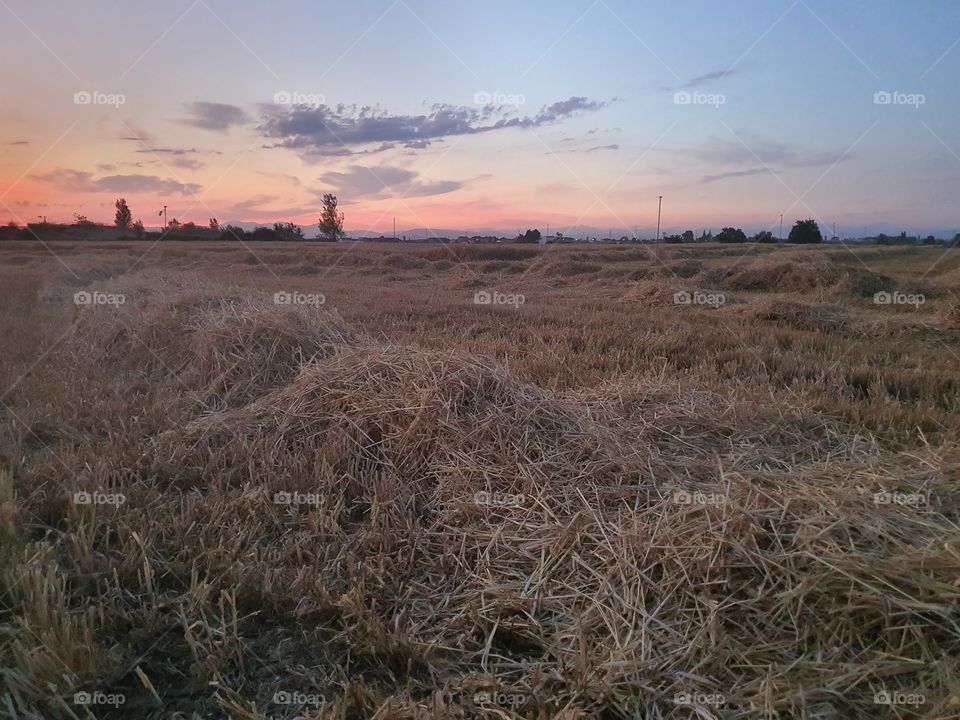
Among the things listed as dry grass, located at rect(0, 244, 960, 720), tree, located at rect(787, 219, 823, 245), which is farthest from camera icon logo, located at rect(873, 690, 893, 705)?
tree, located at rect(787, 219, 823, 245)

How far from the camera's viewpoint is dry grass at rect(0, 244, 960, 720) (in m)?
2.18

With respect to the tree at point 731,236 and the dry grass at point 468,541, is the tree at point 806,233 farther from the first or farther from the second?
the dry grass at point 468,541

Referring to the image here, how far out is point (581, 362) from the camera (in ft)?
22.9

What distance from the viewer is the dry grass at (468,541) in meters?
2.18

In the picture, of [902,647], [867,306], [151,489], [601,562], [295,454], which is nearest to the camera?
[902,647]

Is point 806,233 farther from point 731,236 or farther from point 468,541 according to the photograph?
point 468,541

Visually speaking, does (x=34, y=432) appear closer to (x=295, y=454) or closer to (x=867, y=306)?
(x=295, y=454)

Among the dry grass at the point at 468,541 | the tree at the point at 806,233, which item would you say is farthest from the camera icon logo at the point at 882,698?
the tree at the point at 806,233

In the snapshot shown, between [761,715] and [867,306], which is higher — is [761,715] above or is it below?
below

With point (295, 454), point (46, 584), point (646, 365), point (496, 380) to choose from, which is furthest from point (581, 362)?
point (46, 584)

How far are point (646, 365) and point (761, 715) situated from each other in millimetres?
5093

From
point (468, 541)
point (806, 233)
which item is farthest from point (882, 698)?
point (806, 233)

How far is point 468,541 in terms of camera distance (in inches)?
125

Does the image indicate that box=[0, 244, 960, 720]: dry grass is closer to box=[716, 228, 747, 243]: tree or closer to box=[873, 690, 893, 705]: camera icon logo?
box=[873, 690, 893, 705]: camera icon logo
